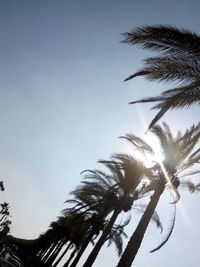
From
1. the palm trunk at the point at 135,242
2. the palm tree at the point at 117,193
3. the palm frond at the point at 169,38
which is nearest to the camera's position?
the palm frond at the point at 169,38

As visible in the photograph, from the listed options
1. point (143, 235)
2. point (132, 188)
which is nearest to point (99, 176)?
point (132, 188)

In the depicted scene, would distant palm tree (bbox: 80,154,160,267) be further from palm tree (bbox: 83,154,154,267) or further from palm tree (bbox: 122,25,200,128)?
palm tree (bbox: 122,25,200,128)

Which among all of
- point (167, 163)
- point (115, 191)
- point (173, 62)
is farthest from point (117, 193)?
point (173, 62)

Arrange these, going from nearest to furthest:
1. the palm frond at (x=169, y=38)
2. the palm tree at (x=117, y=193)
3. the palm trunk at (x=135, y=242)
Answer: the palm frond at (x=169, y=38)
the palm trunk at (x=135, y=242)
the palm tree at (x=117, y=193)

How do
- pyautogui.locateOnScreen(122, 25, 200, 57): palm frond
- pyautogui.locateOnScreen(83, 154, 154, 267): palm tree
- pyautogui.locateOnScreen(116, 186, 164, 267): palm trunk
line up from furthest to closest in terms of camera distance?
pyautogui.locateOnScreen(83, 154, 154, 267): palm tree < pyautogui.locateOnScreen(116, 186, 164, 267): palm trunk < pyautogui.locateOnScreen(122, 25, 200, 57): palm frond

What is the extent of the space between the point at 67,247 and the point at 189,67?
43.0m

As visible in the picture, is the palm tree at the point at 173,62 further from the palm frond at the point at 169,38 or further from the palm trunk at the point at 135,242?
the palm trunk at the point at 135,242

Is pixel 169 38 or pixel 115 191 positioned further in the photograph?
pixel 115 191

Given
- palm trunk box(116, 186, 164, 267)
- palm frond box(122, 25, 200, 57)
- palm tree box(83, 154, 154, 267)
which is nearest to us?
palm frond box(122, 25, 200, 57)

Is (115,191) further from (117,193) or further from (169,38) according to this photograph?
(169,38)

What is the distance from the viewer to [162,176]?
16047 millimetres

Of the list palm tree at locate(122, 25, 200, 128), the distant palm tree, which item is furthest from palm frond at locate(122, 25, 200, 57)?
the distant palm tree

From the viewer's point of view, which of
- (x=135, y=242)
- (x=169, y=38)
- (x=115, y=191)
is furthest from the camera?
(x=115, y=191)

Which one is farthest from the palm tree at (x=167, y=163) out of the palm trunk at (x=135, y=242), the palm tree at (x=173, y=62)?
the palm tree at (x=173, y=62)
